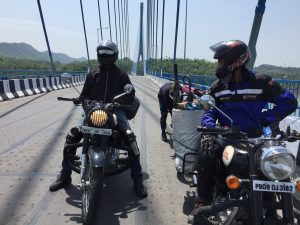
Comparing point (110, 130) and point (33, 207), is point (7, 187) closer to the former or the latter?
point (33, 207)

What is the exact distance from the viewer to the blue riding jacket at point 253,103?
3865mm

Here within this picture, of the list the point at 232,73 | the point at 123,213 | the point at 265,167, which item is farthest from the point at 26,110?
the point at 265,167

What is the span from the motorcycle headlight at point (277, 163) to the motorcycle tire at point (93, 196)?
172 centimetres

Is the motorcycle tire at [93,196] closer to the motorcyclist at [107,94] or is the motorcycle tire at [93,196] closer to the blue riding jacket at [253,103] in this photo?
the motorcyclist at [107,94]

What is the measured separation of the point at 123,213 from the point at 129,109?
3.89 ft

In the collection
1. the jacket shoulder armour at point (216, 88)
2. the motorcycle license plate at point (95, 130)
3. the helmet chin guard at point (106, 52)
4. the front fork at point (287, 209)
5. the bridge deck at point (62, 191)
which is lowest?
the bridge deck at point (62, 191)

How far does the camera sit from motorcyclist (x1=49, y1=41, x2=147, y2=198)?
493cm

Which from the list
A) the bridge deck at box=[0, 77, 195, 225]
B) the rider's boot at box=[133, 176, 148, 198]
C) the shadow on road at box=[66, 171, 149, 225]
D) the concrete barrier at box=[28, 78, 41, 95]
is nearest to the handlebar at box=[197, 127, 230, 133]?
the bridge deck at box=[0, 77, 195, 225]

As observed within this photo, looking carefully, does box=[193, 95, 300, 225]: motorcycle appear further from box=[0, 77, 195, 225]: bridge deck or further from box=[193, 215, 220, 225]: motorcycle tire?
box=[0, 77, 195, 225]: bridge deck

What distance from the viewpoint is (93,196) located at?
3887 mm

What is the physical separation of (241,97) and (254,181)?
4.07 ft

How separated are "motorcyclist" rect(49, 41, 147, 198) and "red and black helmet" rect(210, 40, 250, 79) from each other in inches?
60.2

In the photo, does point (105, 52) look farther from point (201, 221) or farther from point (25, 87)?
point (25, 87)

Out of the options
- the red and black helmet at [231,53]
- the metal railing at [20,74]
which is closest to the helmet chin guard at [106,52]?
the red and black helmet at [231,53]
